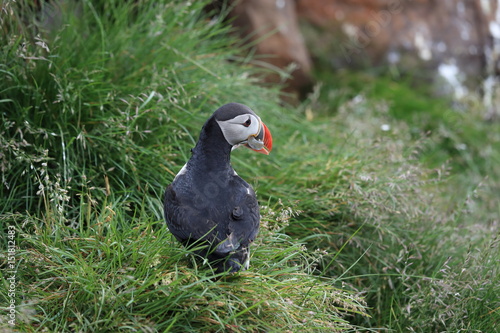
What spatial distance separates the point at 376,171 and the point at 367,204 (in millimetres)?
381

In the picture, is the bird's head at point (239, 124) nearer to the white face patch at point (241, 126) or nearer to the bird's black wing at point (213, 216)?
the white face patch at point (241, 126)

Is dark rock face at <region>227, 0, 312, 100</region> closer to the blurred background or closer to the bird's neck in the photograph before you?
the blurred background

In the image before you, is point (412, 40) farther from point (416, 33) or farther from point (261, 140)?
point (261, 140)

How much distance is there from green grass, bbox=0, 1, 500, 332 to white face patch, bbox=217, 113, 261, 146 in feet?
1.86

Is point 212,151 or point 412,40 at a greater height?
point 212,151

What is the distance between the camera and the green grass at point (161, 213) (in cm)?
225

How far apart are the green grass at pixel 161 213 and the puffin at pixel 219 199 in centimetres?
12

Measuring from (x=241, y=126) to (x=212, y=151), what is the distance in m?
0.18

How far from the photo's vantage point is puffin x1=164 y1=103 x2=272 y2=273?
7.27 feet

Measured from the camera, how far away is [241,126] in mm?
2283

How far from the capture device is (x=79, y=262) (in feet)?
7.80

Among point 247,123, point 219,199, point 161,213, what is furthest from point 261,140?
point 161,213

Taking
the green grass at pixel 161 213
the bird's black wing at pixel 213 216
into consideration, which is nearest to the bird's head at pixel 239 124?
the bird's black wing at pixel 213 216

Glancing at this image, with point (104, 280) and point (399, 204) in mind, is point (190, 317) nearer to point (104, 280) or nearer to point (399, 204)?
point (104, 280)
